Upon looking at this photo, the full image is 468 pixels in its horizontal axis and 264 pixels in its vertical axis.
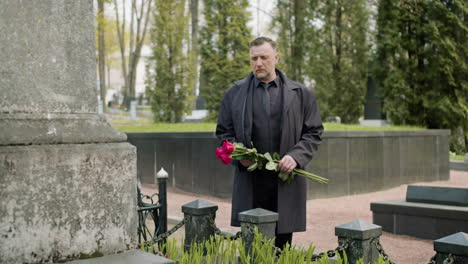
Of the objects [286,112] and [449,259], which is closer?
[449,259]

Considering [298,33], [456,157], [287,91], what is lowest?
[456,157]

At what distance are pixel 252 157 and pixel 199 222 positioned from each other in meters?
0.74

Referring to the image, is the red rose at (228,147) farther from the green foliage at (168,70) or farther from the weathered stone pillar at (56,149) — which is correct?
the green foliage at (168,70)

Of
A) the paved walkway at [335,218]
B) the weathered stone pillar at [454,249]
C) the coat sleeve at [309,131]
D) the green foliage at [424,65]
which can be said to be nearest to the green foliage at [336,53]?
the green foliage at [424,65]

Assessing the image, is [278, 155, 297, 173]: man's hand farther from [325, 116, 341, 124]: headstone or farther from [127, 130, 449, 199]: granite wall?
[325, 116, 341, 124]: headstone

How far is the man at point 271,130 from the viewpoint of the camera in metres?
4.14

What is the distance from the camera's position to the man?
4.14 metres

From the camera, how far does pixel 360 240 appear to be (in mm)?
3713

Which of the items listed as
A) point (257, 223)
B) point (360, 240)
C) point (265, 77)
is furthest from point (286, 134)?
point (360, 240)

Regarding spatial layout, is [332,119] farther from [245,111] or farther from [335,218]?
[245,111]

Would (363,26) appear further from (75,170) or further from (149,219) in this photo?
(75,170)

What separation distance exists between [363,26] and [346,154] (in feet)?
31.7

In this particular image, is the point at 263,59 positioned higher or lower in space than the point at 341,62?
lower

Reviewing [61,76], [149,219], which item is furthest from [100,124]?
[149,219]
